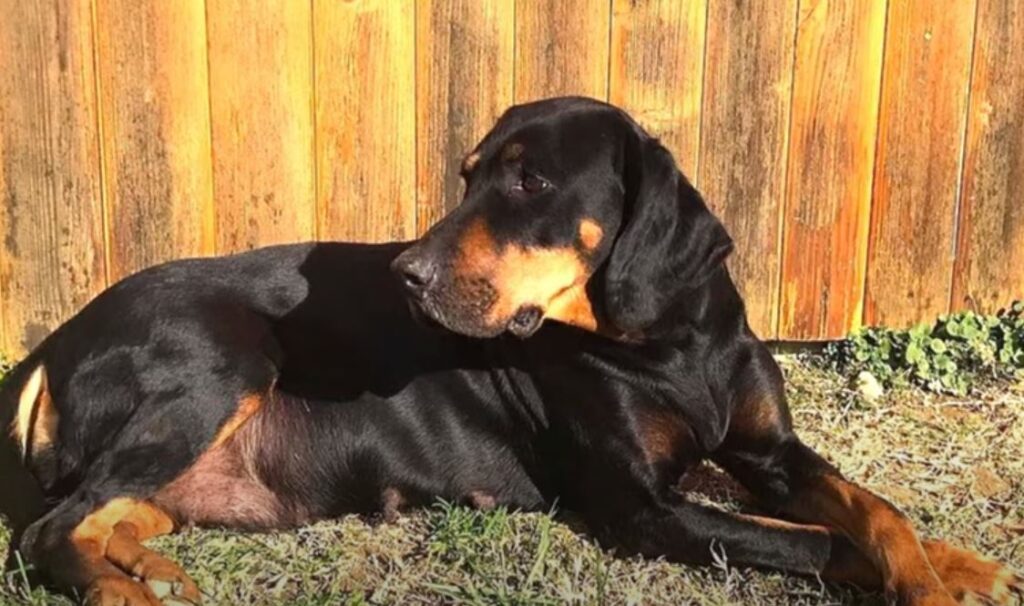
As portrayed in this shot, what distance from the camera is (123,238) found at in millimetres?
5234

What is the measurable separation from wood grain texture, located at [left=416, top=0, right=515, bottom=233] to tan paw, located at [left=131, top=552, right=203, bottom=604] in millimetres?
2041

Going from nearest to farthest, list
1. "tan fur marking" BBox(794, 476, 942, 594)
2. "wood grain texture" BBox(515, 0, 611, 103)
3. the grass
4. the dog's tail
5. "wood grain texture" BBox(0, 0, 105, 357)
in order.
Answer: "tan fur marking" BBox(794, 476, 942, 594), the grass, the dog's tail, "wood grain texture" BBox(0, 0, 105, 357), "wood grain texture" BBox(515, 0, 611, 103)

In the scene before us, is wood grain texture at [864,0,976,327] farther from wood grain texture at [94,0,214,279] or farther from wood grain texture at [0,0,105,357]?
wood grain texture at [0,0,105,357]

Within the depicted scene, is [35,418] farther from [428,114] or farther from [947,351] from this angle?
[947,351]

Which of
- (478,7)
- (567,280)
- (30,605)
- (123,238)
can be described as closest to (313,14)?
(478,7)

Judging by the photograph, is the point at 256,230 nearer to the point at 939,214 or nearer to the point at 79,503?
the point at 79,503

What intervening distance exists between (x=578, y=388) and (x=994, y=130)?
2339 millimetres

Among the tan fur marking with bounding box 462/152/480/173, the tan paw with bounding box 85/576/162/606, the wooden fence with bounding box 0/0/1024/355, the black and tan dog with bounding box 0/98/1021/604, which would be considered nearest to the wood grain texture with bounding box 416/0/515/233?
the wooden fence with bounding box 0/0/1024/355

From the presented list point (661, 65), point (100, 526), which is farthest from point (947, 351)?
point (100, 526)

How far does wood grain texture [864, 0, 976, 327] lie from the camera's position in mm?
5176

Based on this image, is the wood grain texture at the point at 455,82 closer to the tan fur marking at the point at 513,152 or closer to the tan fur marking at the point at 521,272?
the tan fur marking at the point at 513,152

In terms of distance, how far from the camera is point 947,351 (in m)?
5.40

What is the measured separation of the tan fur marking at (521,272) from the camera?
3.63m

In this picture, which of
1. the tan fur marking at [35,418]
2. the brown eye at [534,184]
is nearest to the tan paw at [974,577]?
the brown eye at [534,184]
